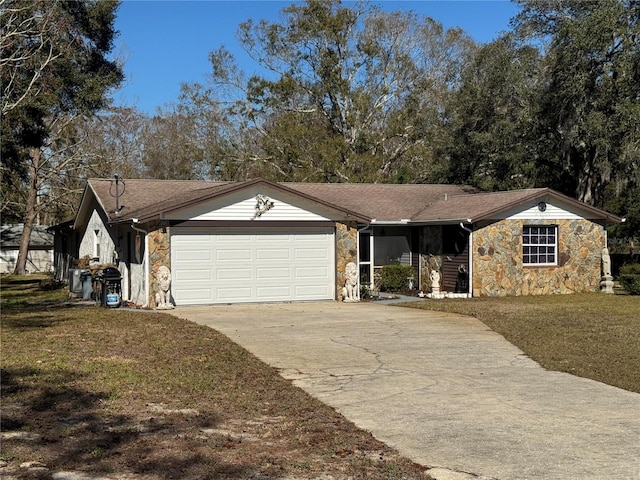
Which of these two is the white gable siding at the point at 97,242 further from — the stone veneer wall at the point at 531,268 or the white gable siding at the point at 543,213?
the white gable siding at the point at 543,213

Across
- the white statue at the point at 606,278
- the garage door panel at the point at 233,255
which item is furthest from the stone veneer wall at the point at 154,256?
the white statue at the point at 606,278

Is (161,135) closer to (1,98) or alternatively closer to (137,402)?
(1,98)

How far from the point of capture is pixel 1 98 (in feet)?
69.3

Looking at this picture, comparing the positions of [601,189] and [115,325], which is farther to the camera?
[601,189]

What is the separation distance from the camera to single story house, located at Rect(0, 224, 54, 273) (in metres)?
47.2

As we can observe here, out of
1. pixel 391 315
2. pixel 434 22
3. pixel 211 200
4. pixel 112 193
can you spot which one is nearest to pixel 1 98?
pixel 112 193

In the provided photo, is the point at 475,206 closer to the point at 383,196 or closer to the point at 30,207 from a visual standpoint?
the point at 383,196

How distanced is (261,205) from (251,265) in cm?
171

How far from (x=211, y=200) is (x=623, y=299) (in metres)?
12.2

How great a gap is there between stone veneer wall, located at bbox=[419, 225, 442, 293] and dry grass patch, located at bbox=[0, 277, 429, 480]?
39.3 feet

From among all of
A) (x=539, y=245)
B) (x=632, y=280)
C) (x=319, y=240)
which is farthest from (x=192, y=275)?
(x=632, y=280)

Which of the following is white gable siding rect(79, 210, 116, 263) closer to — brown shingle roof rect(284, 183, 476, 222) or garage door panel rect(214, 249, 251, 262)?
garage door panel rect(214, 249, 251, 262)

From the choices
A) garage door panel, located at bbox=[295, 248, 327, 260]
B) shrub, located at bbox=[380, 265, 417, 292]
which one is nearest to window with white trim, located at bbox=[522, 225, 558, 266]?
shrub, located at bbox=[380, 265, 417, 292]

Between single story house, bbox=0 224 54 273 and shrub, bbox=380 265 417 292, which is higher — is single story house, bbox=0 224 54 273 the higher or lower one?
the higher one
